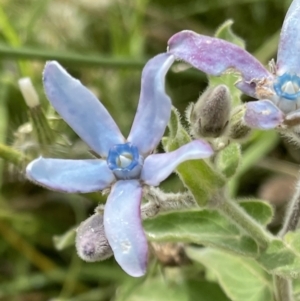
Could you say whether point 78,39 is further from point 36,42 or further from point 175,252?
point 175,252

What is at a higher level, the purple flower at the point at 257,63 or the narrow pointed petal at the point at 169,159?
the purple flower at the point at 257,63

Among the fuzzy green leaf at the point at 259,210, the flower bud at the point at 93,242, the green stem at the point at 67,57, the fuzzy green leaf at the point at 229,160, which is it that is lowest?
the green stem at the point at 67,57

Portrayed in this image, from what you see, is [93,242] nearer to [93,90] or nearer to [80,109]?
[80,109]

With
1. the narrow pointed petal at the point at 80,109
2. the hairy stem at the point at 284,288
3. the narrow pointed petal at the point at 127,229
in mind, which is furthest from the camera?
the hairy stem at the point at 284,288

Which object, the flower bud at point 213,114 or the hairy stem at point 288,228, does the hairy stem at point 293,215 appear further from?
the flower bud at point 213,114

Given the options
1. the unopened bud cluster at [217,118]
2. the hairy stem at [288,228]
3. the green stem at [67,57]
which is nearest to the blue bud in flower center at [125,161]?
the unopened bud cluster at [217,118]
